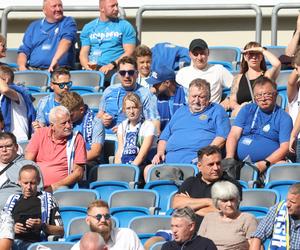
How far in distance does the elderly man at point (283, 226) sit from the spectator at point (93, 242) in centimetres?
122

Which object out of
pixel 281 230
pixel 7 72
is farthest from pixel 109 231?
pixel 7 72

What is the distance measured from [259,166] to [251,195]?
864 millimetres

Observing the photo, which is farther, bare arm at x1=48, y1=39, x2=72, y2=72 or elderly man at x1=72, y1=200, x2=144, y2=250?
bare arm at x1=48, y1=39, x2=72, y2=72

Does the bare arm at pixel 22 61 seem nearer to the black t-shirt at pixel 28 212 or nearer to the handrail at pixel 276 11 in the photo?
the handrail at pixel 276 11

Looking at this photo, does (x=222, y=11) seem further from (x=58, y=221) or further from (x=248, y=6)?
(x=58, y=221)

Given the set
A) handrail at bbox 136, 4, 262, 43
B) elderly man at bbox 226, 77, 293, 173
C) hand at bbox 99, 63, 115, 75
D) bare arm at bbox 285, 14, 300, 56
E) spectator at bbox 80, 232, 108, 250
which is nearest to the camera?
spectator at bbox 80, 232, 108, 250

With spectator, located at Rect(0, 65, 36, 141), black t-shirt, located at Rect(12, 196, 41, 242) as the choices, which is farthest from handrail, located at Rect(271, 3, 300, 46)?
black t-shirt, located at Rect(12, 196, 41, 242)

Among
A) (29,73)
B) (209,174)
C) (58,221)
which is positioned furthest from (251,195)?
(29,73)

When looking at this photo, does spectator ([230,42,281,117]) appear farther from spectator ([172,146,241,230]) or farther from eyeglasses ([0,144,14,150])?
eyeglasses ([0,144,14,150])

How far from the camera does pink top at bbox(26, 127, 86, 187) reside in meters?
13.2

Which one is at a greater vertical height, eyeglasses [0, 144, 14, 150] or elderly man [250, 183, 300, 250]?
eyeglasses [0, 144, 14, 150]

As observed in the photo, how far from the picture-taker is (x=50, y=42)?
15945 mm

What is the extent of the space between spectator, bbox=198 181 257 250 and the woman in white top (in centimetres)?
204

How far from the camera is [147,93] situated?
1394 cm
